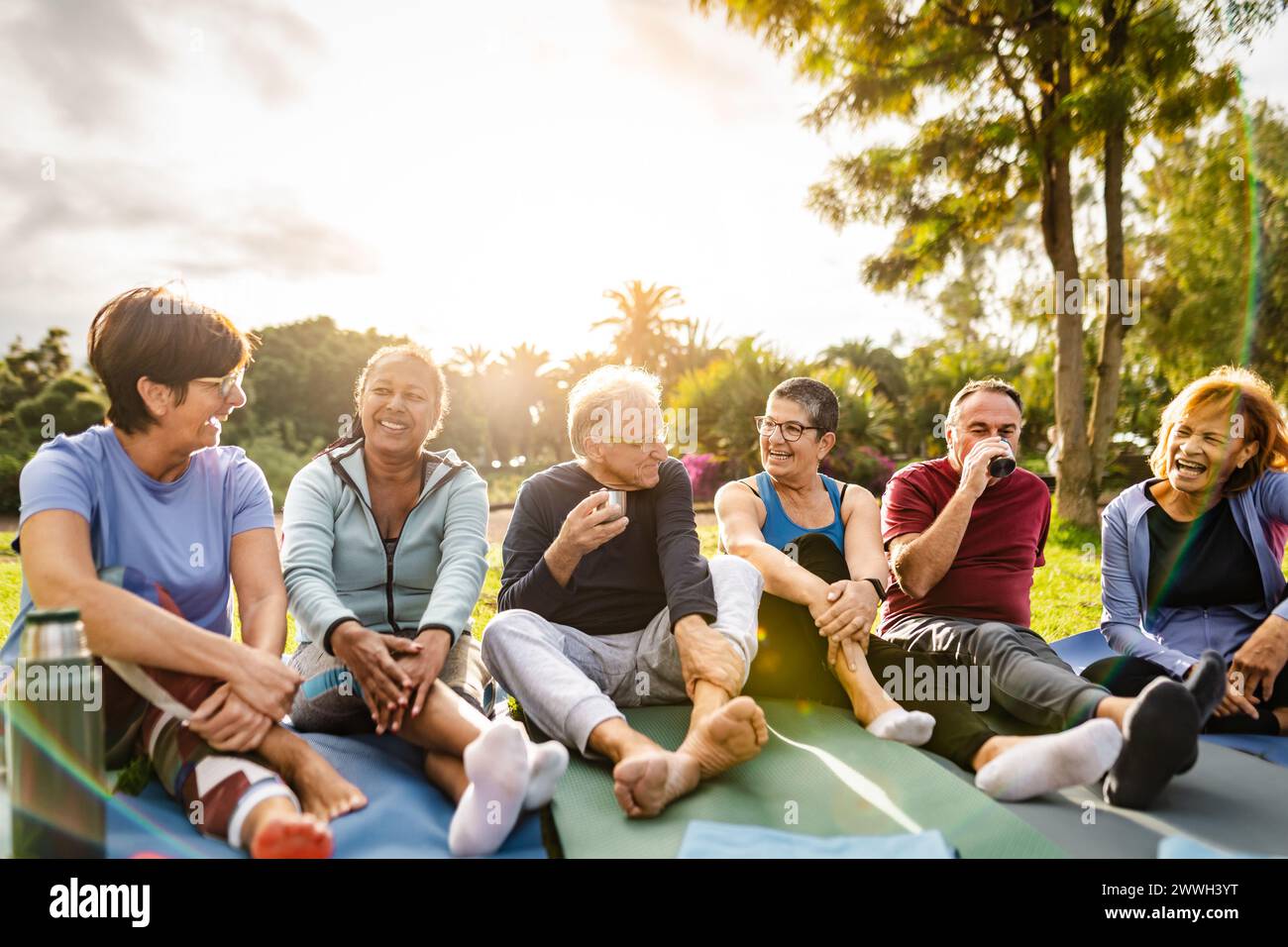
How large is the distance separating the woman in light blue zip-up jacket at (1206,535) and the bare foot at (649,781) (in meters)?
1.99

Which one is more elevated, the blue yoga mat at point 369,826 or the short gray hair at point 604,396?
the short gray hair at point 604,396

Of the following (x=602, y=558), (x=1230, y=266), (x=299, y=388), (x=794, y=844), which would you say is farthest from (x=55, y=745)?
(x=299, y=388)

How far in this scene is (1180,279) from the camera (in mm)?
12781

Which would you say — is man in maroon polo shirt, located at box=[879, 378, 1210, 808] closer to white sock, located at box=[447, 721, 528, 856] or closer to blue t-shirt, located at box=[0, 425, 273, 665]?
white sock, located at box=[447, 721, 528, 856]

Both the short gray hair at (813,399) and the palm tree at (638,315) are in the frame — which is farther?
the palm tree at (638,315)

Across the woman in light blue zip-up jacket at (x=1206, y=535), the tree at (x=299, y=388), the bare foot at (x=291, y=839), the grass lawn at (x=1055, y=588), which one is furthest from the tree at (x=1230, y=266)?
the tree at (x=299, y=388)

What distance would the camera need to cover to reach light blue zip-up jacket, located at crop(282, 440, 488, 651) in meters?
3.00

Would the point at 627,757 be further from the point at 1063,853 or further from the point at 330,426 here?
the point at 330,426

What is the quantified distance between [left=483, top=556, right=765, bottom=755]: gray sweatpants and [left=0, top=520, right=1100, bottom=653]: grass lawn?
210cm

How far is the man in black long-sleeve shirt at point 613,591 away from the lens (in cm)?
275

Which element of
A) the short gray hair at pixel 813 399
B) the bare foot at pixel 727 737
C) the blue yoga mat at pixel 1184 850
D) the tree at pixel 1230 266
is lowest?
the blue yoga mat at pixel 1184 850

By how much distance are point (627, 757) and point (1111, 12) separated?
10.3 meters

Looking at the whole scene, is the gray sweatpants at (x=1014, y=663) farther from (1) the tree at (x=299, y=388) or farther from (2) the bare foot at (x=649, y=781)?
(1) the tree at (x=299, y=388)
